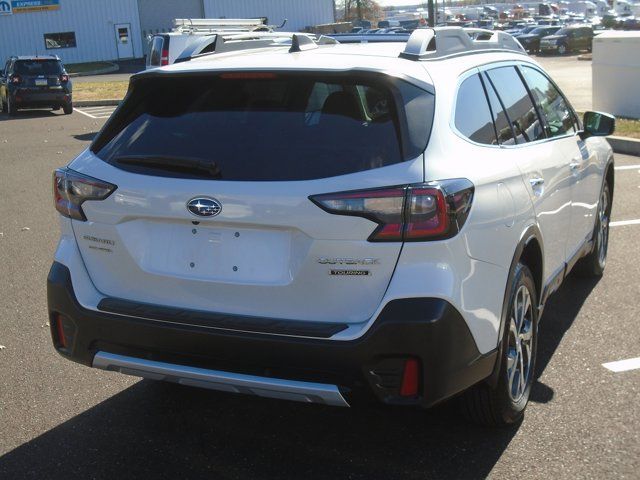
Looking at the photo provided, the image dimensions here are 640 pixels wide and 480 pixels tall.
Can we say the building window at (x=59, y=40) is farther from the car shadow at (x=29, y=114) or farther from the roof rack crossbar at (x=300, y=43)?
the roof rack crossbar at (x=300, y=43)

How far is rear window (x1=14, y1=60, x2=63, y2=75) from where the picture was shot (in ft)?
79.8

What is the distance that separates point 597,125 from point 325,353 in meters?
3.10

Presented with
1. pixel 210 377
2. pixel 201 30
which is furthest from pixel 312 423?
pixel 201 30

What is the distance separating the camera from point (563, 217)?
499 centimetres

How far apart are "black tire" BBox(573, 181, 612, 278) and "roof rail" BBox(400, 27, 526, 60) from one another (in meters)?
1.68

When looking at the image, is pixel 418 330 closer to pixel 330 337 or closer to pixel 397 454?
pixel 330 337

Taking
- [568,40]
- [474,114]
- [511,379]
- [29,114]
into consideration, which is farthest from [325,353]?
[568,40]

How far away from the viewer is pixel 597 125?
567 centimetres

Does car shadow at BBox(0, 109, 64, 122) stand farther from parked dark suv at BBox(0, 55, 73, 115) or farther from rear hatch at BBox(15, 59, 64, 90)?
rear hatch at BBox(15, 59, 64, 90)

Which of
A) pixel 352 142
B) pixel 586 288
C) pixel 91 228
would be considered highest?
pixel 352 142

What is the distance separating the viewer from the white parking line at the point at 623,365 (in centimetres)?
486

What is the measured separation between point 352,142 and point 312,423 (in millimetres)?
1534

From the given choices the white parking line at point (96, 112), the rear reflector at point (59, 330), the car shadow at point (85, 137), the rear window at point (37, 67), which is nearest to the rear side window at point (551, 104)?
the rear reflector at point (59, 330)

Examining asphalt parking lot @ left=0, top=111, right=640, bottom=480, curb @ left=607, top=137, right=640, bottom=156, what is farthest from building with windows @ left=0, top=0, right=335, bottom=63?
asphalt parking lot @ left=0, top=111, right=640, bottom=480
